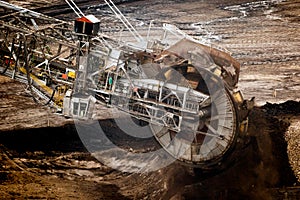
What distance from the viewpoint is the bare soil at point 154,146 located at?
9554mm

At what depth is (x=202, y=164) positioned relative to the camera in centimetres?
975

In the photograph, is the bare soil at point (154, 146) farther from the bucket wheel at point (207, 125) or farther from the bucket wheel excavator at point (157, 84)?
A: the bucket wheel excavator at point (157, 84)

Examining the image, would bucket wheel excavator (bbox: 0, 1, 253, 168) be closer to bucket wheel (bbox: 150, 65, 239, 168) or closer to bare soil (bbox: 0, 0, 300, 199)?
bucket wheel (bbox: 150, 65, 239, 168)

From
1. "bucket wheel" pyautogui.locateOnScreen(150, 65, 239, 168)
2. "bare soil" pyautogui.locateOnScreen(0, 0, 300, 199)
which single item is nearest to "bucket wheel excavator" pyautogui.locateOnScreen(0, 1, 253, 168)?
"bucket wheel" pyautogui.locateOnScreen(150, 65, 239, 168)

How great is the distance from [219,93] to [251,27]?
10676 millimetres

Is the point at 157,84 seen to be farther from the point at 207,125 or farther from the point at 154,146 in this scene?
the point at 154,146

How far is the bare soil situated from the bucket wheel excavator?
71cm

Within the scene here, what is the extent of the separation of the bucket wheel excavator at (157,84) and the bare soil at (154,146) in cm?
71

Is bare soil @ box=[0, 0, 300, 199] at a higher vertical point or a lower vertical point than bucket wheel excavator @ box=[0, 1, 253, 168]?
lower

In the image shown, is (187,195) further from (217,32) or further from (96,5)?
(96,5)

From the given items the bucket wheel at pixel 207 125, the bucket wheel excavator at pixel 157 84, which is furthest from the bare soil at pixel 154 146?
the bucket wheel excavator at pixel 157 84

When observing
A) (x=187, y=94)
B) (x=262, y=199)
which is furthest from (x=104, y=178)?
(x=262, y=199)

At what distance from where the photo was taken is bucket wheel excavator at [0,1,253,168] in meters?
9.09

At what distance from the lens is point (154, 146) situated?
37.4ft
